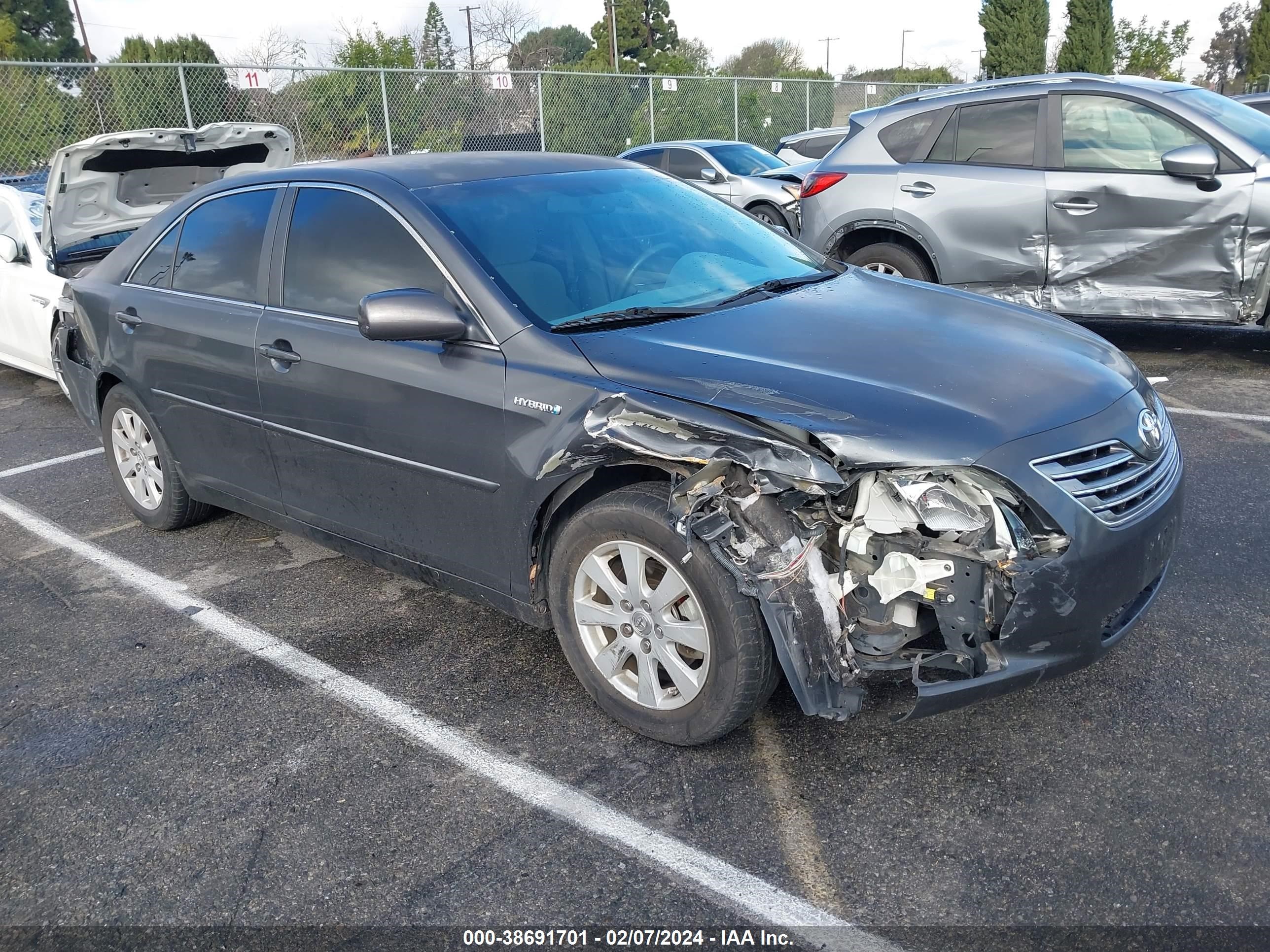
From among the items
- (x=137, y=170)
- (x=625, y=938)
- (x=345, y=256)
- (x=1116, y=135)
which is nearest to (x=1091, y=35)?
(x=1116, y=135)

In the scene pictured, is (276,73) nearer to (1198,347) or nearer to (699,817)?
(1198,347)

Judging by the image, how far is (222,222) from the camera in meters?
4.46

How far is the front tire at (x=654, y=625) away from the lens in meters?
2.86

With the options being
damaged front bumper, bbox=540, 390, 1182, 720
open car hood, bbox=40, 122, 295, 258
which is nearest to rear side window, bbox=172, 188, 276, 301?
damaged front bumper, bbox=540, 390, 1182, 720

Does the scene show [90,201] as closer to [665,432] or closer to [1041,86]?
[665,432]

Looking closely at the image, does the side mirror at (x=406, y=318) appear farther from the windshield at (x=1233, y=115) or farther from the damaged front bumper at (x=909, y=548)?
the windshield at (x=1233, y=115)

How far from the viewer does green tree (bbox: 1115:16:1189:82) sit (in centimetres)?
3700

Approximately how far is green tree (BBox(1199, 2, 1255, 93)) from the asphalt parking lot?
60847 millimetres

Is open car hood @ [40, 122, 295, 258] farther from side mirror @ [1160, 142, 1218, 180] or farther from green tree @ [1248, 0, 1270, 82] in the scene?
green tree @ [1248, 0, 1270, 82]

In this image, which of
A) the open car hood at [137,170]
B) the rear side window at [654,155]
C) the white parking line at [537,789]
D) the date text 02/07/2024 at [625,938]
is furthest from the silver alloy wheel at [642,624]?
the rear side window at [654,155]

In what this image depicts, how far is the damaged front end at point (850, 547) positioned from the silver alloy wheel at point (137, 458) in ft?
10.2

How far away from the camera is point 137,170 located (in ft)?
23.4

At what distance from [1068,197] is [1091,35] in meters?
31.7

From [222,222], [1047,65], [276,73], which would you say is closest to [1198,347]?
[222,222]
